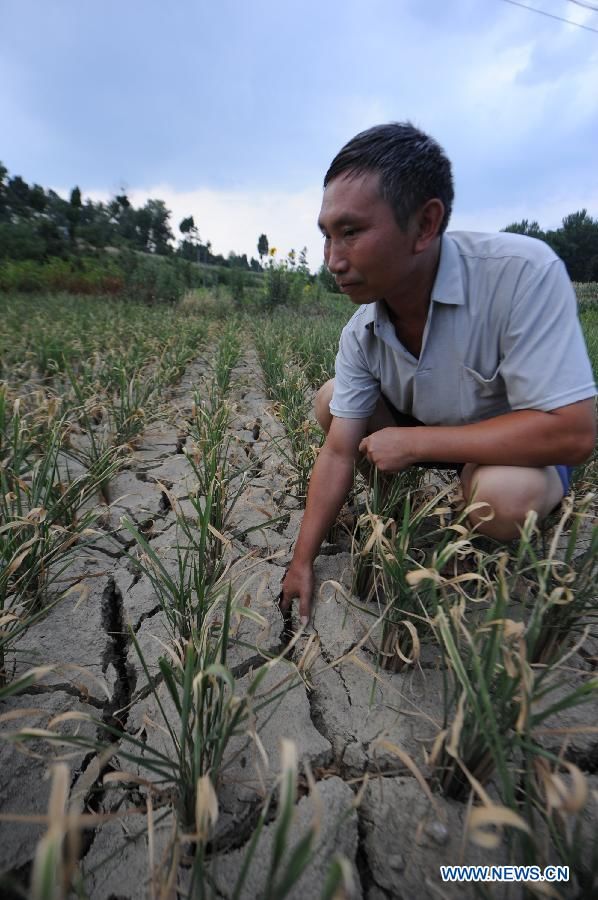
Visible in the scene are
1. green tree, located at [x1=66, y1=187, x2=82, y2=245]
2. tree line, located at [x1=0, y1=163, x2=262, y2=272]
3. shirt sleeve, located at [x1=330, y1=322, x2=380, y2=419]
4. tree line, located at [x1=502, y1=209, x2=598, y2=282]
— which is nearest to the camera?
shirt sleeve, located at [x1=330, y1=322, x2=380, y2=419]

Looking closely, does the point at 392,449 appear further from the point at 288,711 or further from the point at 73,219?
the point at 73,219

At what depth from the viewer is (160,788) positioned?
829 mm

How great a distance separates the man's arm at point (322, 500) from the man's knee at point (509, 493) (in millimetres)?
375

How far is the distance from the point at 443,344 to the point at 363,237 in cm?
39

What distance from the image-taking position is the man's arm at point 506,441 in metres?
1.12

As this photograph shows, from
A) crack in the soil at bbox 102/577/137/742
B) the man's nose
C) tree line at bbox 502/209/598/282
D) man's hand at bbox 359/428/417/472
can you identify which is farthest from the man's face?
tree line at bbox 502/209/598/282

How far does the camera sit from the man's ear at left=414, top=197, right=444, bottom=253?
1.20m

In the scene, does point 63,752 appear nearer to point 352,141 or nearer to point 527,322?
point 527,322

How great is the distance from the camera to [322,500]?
138 centimetres

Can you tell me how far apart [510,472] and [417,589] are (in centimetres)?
46

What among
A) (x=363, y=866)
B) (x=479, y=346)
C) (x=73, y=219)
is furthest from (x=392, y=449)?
(x=73, y=219)

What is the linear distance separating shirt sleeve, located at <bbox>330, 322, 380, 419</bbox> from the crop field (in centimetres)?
30

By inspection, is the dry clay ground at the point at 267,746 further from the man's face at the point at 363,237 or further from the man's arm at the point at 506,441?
the man's face at the point at 363,237

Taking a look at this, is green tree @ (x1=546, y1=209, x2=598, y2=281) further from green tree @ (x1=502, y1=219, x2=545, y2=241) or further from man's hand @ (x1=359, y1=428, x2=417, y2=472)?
man's hand @ (x1=359, y1=428, x2=417, y2=472)
